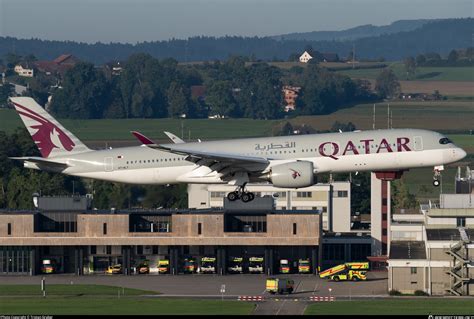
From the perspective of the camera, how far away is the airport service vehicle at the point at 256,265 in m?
148

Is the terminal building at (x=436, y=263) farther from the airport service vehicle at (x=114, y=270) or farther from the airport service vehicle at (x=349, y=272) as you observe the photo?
the airport service vehicle at (x=114, y=270)

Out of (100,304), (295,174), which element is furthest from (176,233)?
(295,174)

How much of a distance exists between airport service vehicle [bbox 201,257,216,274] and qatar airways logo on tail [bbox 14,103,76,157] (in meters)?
35.5

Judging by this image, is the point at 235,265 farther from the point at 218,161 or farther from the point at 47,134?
the point at 218,161

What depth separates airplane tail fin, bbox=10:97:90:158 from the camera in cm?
11281

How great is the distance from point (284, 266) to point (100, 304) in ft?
105

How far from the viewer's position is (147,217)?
502 ft

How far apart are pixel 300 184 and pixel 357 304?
19.3 m

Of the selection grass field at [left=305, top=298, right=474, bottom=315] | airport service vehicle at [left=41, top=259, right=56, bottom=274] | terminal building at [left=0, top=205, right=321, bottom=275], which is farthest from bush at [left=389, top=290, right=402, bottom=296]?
airport service vehicle at [left=41, top=259, right=56, bottom=274]

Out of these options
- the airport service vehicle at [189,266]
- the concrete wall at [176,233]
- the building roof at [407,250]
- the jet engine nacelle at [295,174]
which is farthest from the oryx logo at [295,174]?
the airport service vehicle at [189,266]

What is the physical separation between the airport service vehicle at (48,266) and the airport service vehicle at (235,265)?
18.9m

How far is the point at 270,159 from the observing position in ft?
342

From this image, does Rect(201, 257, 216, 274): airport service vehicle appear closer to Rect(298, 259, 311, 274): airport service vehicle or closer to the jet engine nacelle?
Rect(298, 259, 311, 274): airport service vehicle

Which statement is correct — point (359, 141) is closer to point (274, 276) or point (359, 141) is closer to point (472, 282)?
point (472, 282)
